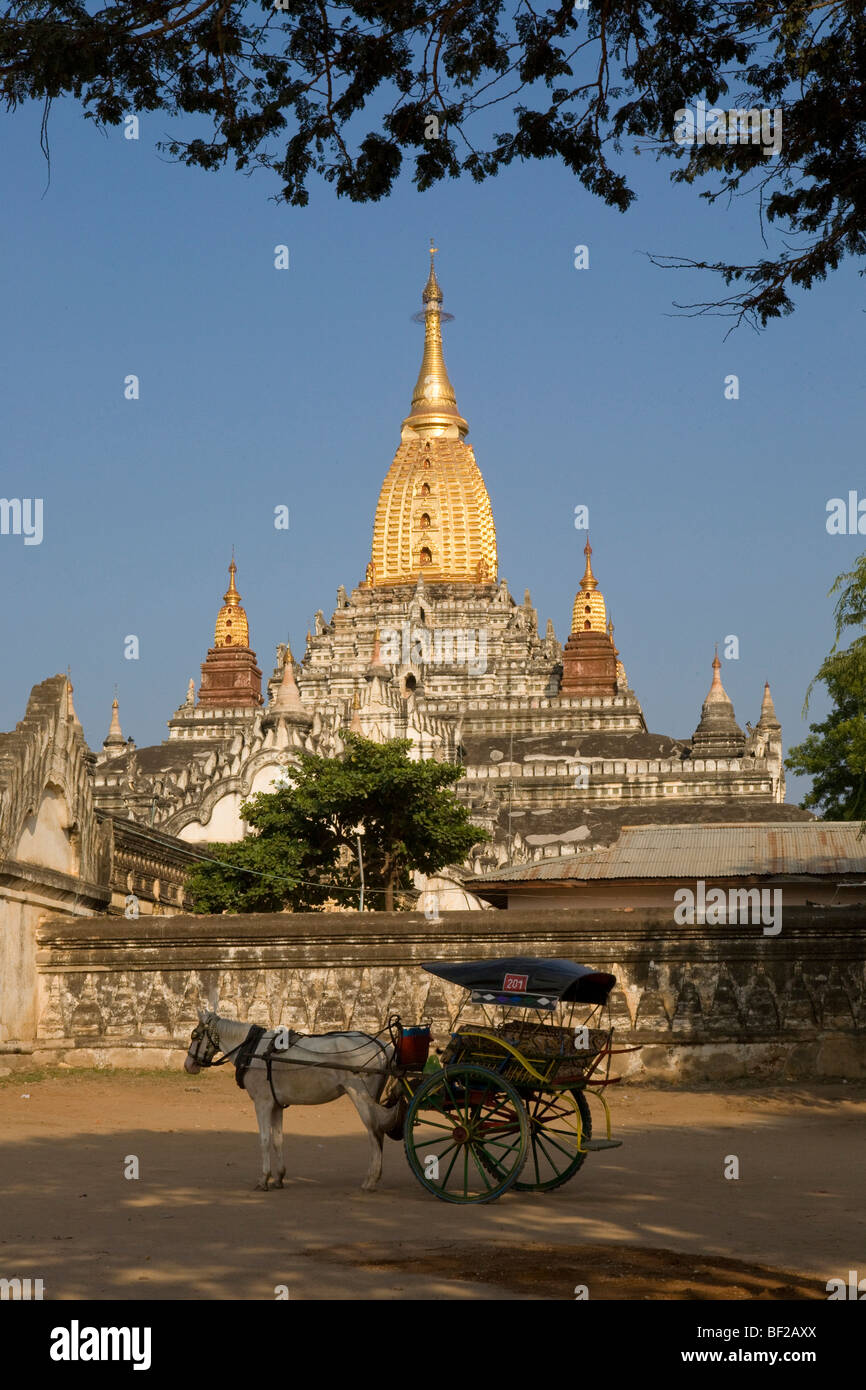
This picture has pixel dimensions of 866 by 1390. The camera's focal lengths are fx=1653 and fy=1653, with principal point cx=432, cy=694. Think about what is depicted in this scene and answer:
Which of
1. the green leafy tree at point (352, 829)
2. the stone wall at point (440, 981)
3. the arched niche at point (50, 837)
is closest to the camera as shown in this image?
the stone wall at point (440, 981)

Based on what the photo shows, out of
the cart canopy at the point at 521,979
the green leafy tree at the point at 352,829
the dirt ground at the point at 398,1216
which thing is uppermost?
the green leafy tree at the point at 352,829

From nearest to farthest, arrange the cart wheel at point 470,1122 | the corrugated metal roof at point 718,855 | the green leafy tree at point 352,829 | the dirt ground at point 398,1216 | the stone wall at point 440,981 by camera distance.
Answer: the dirt ground at point 398,1216, the cart wheel at point 470,1122, the stone wall at point 440,981, the corrugated metal roof at point 718,855, the green leafy tree at point 352,829

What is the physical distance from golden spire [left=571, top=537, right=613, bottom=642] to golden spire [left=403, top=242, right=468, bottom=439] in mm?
9876

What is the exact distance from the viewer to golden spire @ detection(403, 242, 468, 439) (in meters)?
85.8

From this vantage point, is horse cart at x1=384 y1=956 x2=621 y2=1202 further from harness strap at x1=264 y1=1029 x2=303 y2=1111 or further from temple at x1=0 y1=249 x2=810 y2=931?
temple at x1=0 y1=249 x2=810 y2=931

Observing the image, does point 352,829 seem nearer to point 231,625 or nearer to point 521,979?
point 521,979

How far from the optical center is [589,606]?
85.9 m

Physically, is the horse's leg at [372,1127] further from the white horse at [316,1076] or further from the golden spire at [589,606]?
the golden spire at [589,606]

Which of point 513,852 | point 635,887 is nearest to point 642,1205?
point 635,887

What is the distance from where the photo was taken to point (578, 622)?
281 feet

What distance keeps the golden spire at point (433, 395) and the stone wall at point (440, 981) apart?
6978 centimetres

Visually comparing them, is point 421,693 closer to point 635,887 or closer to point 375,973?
point 635,887

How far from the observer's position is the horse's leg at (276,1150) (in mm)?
10398

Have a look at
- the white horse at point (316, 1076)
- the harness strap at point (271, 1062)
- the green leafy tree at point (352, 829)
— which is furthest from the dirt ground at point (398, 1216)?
the green leafy tree at point (352, 829)
